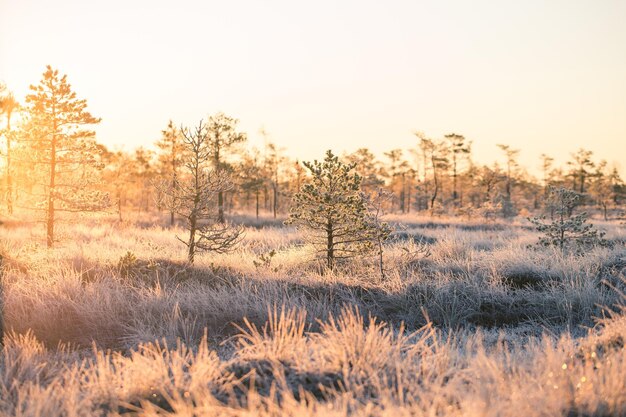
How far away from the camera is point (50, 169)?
1506 centimetres

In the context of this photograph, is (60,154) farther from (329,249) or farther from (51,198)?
(329,249)

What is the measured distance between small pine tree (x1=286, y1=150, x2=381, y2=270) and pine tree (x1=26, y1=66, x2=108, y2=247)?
878 centimetres

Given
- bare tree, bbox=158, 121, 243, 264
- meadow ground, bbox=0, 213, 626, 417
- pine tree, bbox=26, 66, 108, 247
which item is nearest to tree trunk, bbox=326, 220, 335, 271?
meadow ground, bbox=0, 213, 626, 417

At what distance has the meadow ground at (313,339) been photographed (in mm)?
3041

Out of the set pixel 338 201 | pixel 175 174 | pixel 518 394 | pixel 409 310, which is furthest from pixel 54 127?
pixel 518 394

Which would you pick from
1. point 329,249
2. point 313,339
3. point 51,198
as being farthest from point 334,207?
point 51,198

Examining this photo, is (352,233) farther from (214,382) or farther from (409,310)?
(214,382)

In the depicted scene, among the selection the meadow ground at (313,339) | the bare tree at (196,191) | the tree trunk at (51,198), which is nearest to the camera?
the meadow ground at (313,339)

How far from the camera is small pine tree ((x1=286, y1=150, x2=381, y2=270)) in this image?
9430mm

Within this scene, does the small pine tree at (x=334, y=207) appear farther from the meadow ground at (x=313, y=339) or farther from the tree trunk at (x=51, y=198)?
the tree trunk at (x=51, y=198)

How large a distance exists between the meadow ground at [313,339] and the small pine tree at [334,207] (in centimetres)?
64

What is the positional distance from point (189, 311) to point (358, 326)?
10.3ft

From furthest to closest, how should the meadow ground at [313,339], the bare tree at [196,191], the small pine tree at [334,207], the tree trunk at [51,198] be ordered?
the tree trunk at [51,198] < the bare tree at [196,191] < the small pine tree at [334,207] < the meadow ground at [313,339]

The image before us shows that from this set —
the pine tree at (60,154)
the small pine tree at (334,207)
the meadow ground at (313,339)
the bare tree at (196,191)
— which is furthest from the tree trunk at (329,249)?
the pine tree at (60,154)
